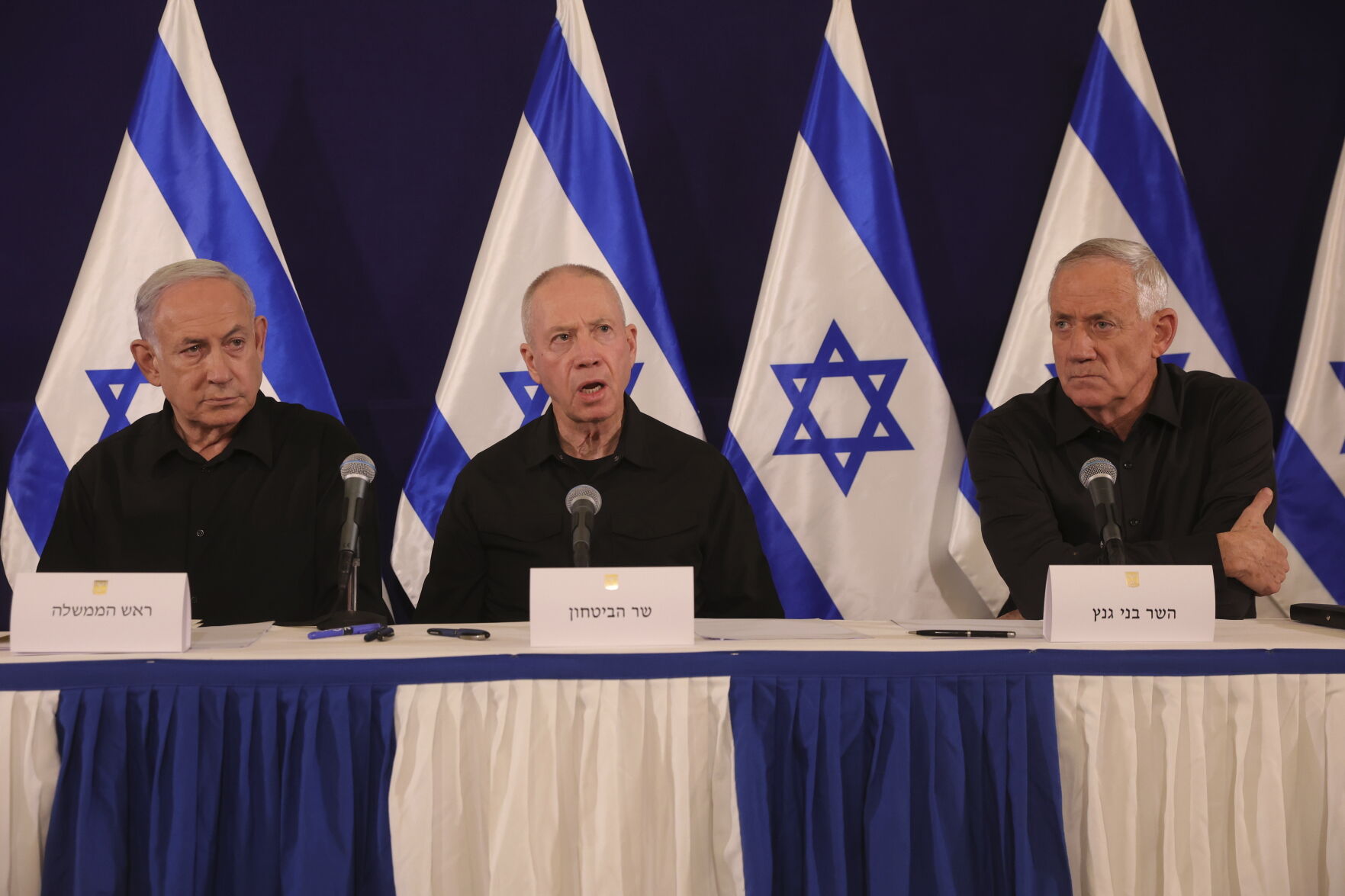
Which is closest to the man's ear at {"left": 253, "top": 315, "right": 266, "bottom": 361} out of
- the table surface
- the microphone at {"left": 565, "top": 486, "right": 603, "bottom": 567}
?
the table surface

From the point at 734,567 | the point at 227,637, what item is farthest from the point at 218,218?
the point at 734,567

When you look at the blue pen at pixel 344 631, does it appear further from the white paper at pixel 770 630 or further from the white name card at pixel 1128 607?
the white name card at pixel 1128 607

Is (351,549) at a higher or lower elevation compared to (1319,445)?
lower

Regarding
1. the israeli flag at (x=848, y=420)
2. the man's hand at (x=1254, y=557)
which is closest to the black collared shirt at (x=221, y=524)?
the israeli flag at (x=848, y=420)

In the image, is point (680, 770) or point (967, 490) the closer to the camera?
point (680, 770)

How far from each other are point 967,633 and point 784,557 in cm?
148

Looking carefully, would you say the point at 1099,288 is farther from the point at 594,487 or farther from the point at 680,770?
the point at 680,770

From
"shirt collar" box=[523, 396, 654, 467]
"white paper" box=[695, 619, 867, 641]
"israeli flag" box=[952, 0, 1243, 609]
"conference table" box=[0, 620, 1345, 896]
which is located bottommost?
"conference table" box=[0, 620, 1345, 896]

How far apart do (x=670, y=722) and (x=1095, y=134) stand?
8.89 feet

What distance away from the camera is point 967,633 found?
6.34 ft

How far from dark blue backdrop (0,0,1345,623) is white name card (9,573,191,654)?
1948 millimetres

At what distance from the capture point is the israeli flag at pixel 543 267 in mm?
3387

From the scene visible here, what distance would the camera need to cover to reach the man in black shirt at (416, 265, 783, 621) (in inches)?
111

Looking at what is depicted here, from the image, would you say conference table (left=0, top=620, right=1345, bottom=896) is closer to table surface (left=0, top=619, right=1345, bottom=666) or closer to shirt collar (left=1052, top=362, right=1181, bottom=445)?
table surface (left=0, top=619, right=1345, bottom=666)
